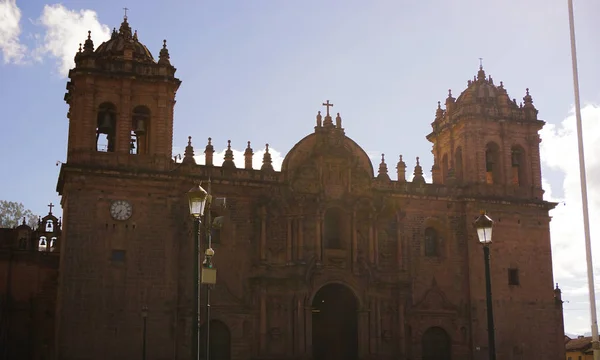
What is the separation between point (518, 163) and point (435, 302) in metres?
9.64

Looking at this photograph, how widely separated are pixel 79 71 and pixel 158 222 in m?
7.89

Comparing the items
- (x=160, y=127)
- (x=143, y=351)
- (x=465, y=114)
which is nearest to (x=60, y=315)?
(x=143, y=351)

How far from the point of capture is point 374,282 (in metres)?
38.4

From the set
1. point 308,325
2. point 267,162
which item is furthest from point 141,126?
point 308,325

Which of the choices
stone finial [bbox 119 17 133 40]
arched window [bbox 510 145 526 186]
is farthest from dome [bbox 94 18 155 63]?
arched window [bbox 510 145 526 186]

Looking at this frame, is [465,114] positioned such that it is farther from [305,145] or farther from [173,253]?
[173,253]

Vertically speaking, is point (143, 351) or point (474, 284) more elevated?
point (474, 284)

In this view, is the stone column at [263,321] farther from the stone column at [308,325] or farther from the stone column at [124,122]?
the stone column at [124,122]

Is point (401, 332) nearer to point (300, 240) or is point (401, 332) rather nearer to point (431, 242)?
point (431, 242)

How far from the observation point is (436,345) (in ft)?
131

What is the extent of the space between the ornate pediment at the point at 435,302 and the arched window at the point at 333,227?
5.19 meters

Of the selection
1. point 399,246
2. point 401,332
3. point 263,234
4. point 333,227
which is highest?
point 333,227

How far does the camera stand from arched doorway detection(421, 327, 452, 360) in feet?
130

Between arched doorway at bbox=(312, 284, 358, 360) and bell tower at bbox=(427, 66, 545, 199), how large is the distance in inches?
355
